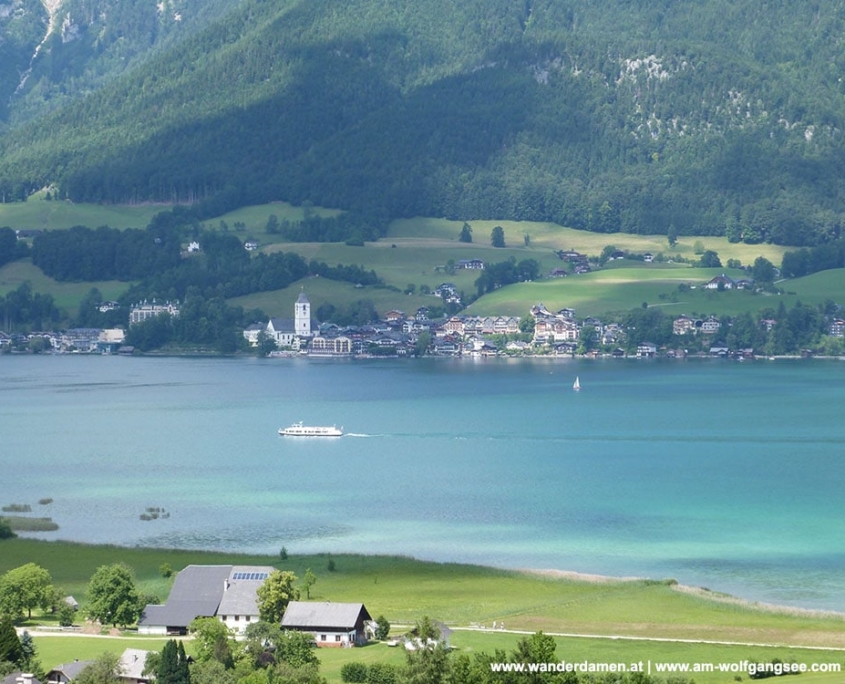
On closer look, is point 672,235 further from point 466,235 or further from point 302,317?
point 302,317

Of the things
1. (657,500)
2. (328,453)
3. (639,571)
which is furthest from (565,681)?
Result: (328,453)

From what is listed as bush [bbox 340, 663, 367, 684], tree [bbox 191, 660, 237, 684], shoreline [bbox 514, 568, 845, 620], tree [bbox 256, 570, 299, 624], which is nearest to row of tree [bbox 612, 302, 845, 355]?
shoreline [bbox 514, 568, 845, 620]

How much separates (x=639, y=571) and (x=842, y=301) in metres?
85.9

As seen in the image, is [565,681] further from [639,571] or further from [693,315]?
[693,315]

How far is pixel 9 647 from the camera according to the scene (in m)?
32.4

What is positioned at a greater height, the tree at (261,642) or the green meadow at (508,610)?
the tree at (261,642)

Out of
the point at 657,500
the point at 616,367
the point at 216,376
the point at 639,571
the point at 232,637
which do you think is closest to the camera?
the point at 232,637

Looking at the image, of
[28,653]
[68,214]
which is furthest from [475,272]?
[28,653]

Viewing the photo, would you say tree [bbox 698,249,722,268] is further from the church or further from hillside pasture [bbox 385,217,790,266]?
the church

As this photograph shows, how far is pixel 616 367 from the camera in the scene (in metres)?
114

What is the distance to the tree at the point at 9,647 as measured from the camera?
3222cm

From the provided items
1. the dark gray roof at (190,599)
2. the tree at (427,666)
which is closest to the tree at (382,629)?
the dark gray roof at (190,599)

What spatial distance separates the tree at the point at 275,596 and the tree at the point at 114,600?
103 inches

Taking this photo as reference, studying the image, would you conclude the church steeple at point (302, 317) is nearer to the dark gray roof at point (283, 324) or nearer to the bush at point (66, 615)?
the dark gray roof at point (283, 324)
